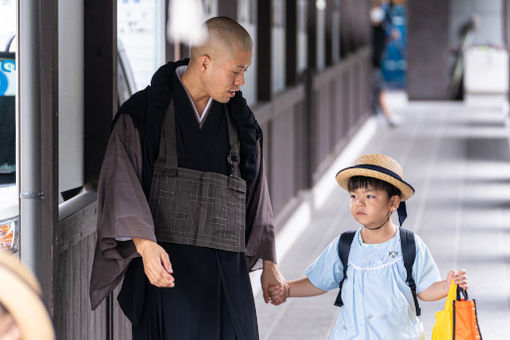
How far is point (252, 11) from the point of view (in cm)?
670

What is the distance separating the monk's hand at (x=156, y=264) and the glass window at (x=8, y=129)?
368 millimetres

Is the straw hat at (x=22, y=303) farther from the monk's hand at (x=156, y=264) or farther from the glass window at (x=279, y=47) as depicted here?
the glass window at (x=279, y=47)

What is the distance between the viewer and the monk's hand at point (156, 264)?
2604 millimetres

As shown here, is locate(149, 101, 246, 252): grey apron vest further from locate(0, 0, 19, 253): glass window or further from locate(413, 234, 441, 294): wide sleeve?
locate(413, 234, 441, 294): wide sleeve

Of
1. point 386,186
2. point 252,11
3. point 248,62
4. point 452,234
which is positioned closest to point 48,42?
point 248,62

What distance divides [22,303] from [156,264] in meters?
0.78

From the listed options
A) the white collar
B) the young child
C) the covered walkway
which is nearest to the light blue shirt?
the young child

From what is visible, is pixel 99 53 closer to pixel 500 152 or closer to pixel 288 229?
pixel 288 229

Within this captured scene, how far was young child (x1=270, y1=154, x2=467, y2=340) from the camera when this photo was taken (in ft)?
10.0

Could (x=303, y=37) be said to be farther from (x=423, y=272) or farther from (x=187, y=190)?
(x=187, y=190)

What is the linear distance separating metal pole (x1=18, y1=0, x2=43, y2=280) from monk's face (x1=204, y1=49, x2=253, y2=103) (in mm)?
491

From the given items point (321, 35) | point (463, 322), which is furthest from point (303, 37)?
point (463, 322)

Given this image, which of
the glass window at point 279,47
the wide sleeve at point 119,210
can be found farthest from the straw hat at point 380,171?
the glass window at point 279,47

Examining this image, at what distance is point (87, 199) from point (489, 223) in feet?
17.5
